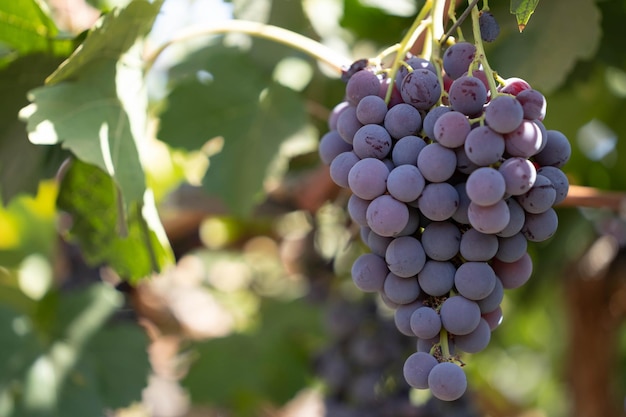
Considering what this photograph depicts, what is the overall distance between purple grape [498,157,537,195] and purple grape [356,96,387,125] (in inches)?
5.5

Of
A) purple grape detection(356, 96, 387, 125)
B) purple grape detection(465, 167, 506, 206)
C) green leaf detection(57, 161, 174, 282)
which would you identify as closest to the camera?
purple grape detection(465, 167, 506, 206)

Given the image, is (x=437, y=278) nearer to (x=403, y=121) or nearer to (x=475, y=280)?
(x=475, y=280)

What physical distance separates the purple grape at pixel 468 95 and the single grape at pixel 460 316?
0.17 metres

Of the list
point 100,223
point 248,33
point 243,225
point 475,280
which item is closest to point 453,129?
point 475,280

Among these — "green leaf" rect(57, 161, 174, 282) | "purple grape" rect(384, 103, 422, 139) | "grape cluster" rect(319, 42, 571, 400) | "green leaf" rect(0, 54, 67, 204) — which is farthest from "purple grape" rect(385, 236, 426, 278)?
"green leaf" rect(0, 54, 67, 204)

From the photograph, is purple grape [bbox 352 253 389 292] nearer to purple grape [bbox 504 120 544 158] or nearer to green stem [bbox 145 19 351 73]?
purple grape [bbox 504 120 544 158]

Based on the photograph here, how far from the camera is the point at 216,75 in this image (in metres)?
1.39

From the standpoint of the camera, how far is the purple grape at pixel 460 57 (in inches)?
27.8

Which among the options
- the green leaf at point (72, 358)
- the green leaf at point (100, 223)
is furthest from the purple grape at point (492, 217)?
the green leaf at point (72, 358)

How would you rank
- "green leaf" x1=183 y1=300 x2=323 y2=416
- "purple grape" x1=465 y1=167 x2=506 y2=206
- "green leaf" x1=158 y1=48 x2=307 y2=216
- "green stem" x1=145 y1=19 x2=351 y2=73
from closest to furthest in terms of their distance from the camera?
1. "purple grape" x1=465 y1=167 x2=506 y2=206
2. "green stem" x1=145 y1=19 x2=351 y2=73
3. "green leaf" x1=158 y1=48 x2=307 y2=216
4. "green leaf" x1=183 y1=300 x2=323 y2=416

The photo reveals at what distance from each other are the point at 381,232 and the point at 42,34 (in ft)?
2.22

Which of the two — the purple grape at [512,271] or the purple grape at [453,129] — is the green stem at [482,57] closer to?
the purple grape at [453,129]

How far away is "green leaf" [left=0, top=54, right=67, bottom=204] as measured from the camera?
108cm

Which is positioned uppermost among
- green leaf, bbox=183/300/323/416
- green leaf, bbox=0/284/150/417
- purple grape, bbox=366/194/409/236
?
purple grape, bbox=366/194/409/236
